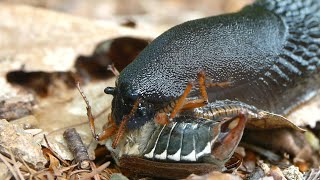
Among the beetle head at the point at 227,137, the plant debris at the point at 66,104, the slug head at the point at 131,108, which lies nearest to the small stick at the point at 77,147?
the plant debris at the point at 66,104

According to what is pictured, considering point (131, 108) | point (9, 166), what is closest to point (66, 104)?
point (131, 108)

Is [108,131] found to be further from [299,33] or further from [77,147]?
[299,33]

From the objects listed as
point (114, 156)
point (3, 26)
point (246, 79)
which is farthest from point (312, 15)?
point (3, 26)

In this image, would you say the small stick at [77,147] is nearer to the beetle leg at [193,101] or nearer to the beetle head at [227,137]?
the beetle leg at [193,101]

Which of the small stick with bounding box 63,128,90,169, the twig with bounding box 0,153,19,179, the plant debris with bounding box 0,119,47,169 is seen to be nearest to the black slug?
the small stick with bounding box 63,128,90,169

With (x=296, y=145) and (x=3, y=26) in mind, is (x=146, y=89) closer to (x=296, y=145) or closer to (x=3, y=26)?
(x=296, y=145)

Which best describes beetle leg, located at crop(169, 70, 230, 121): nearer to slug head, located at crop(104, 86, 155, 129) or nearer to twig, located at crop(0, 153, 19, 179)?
slug head, located at crop(104, 86, 155, 129)
